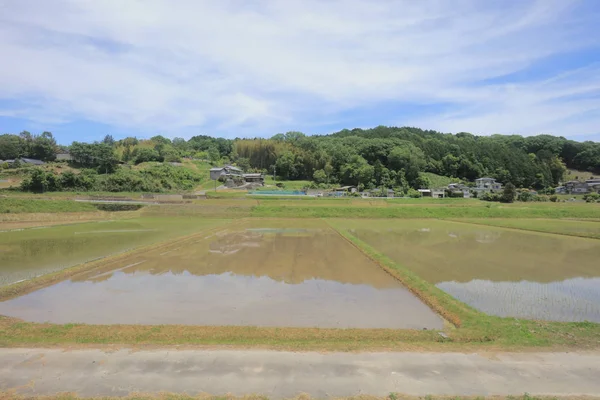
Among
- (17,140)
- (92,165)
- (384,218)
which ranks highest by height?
(17,140)

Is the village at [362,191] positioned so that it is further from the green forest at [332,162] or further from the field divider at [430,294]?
the field divider at [430,294]

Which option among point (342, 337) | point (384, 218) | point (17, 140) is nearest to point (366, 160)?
point (384, 218)

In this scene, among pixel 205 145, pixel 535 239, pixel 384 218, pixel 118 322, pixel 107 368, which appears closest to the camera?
pixel 107 368

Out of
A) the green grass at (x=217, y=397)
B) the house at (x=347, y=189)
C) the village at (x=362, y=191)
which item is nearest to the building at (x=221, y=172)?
the village at (x=362, y=191)

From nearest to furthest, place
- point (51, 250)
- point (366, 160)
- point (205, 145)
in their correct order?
point (51, 250)
point (366, 160)
point (205, 145)

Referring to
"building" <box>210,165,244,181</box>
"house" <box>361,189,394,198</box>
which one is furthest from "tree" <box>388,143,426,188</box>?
"building" <box>210,165,244,181</box>

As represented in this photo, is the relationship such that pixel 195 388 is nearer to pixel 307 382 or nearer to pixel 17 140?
pixel 307 382
